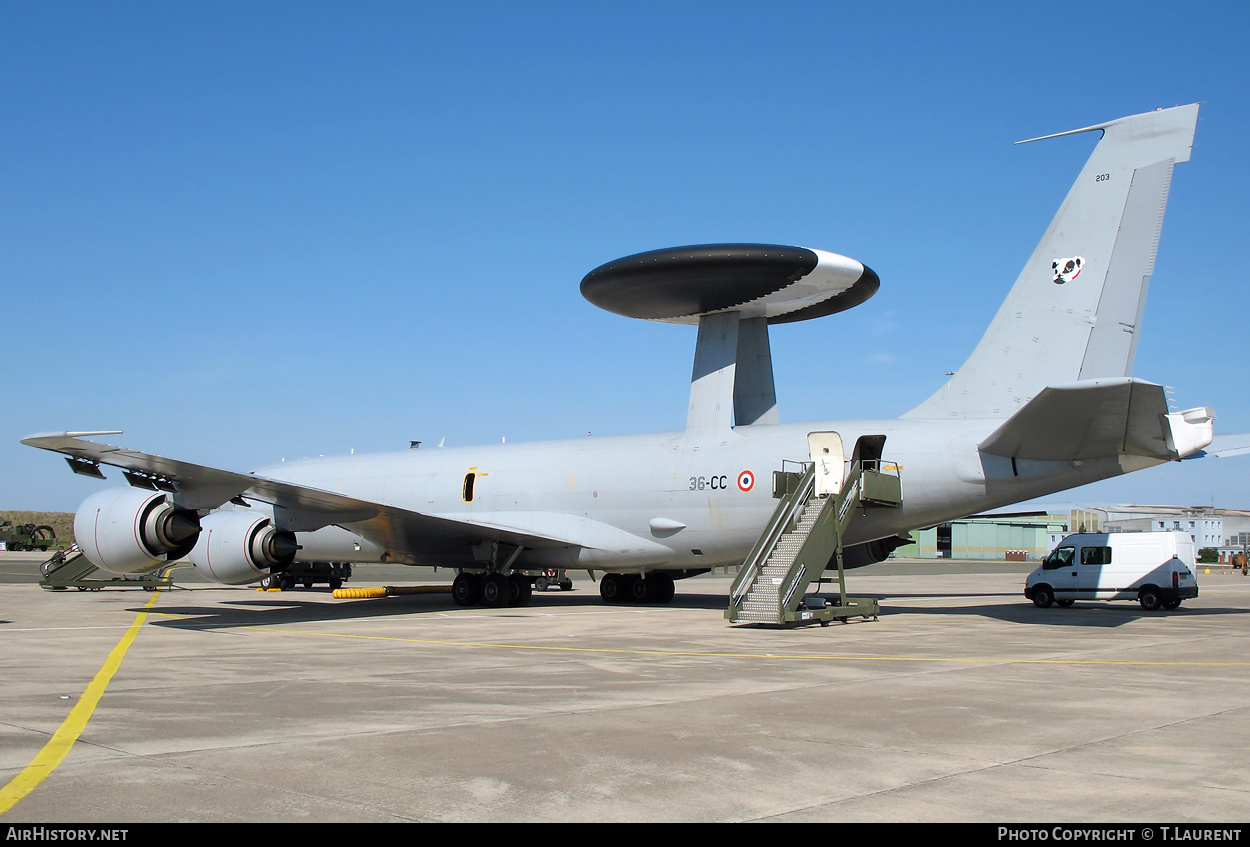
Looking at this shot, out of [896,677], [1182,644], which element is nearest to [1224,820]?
[896,677]

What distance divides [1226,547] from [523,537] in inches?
3238

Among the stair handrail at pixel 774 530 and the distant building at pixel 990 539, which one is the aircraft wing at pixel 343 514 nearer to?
the stair handrail at pixel 774 530

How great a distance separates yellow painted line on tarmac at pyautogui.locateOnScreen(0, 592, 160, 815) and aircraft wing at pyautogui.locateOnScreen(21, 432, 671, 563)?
5158 mm

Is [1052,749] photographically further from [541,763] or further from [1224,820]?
[541,763]

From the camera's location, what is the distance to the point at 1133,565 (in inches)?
878

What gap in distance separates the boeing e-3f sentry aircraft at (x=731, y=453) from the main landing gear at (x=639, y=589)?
6 centimetres

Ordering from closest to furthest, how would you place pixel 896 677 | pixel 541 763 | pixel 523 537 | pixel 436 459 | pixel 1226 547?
pixel 541 763, pixel 896 677, pixel 523 537, pixel 436 459, pixel 1226 547

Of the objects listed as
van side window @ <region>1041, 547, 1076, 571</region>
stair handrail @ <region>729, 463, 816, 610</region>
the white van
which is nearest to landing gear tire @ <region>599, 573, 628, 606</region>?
stair handrail @ <region>729, 463, 816, 610</region>

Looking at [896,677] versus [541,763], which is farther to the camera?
[896,677]

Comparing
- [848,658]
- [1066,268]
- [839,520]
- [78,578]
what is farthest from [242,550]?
[1066,268]

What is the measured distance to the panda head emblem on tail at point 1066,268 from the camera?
640 inches

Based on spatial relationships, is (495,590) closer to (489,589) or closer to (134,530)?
(489,589)

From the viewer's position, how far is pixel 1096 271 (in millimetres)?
16047
